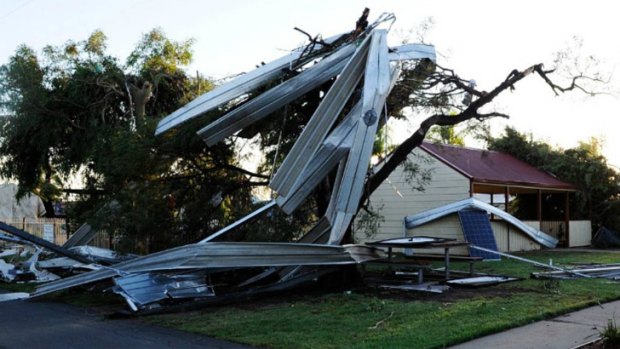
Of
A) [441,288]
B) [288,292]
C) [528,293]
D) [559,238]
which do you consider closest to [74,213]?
[288,292]

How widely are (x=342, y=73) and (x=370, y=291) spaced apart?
4.32 meters

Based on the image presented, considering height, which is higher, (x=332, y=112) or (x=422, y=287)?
(x=332, y=112)

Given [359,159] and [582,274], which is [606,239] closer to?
[582,274]

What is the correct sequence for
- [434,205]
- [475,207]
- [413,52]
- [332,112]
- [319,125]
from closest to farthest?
[319,125]
[332,112]
[413,52]
[475,207]
[434,205]

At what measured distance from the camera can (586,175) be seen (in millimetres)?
27859

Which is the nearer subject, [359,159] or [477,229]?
[359,159]

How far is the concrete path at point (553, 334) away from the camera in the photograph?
23.7ft

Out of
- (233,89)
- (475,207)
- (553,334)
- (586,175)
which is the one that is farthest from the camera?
(586,175)

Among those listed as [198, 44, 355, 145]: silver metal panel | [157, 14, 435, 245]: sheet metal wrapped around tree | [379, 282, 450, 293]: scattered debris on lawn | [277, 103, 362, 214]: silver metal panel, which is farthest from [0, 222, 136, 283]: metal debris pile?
[379, 282, 450, 293]: scattered debris on lawn

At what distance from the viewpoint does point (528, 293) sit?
11281mm

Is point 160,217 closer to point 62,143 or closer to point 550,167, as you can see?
point 62,143

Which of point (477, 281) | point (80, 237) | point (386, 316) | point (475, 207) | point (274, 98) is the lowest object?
point (386, 316)

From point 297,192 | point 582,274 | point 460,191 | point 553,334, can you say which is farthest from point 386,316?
point 460,191

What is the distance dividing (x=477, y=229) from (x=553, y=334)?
13.2m
